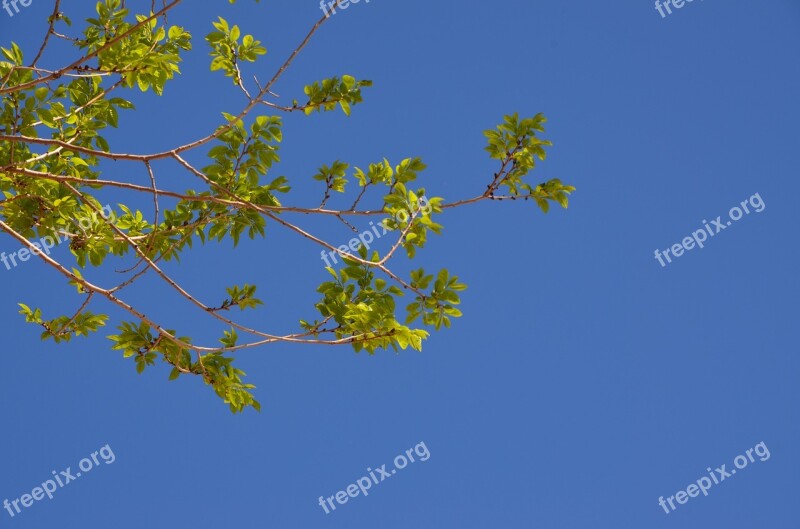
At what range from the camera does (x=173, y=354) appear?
14.8 ft

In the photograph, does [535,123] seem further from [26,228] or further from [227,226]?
[26,228]

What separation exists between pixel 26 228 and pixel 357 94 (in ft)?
6.71

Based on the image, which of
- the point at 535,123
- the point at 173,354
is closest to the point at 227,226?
the point at 173,354

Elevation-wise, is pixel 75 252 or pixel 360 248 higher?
pixel 75 252

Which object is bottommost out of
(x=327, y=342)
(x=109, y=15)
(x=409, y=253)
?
(x=327, y=342)

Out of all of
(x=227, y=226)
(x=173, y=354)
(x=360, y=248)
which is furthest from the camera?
(x=227, y=226)

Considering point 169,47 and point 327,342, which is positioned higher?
point 169,47

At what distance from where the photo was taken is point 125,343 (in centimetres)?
454

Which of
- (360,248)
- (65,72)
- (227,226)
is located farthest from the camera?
(227,226)

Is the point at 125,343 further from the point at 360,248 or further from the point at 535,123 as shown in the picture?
the point at 535,123

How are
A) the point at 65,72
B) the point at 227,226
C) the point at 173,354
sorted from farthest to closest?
the point at 227,226, the point at 173,354, the point at 65,72

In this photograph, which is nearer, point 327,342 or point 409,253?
point 327,342

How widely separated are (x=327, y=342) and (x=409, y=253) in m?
0.64

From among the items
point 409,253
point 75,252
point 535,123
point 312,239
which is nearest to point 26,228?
point 75,252
